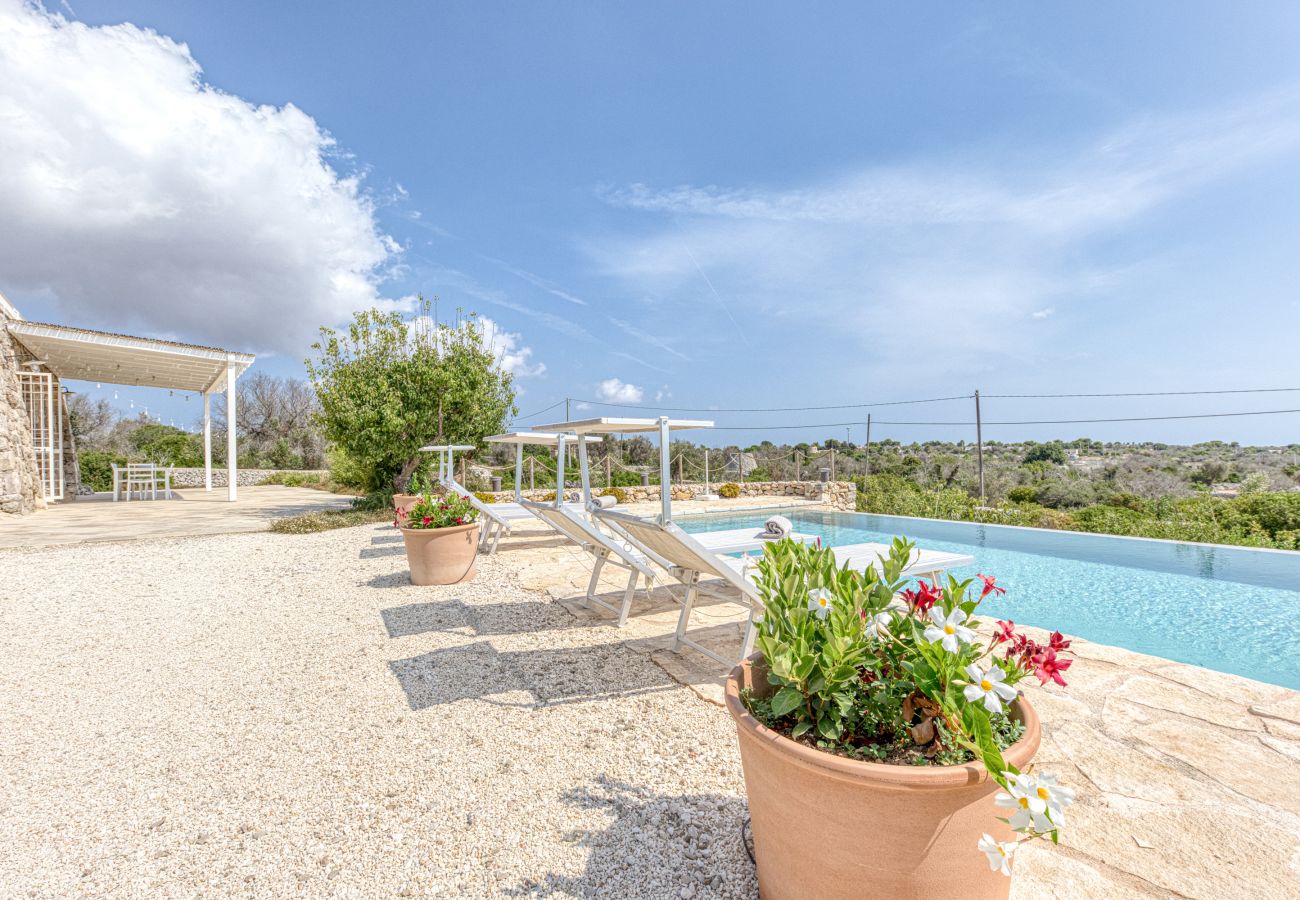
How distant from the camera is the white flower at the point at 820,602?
135cm

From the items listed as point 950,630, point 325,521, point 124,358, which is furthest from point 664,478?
point 124,358

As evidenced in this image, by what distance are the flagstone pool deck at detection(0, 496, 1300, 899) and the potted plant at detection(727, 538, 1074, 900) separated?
0.49 meters

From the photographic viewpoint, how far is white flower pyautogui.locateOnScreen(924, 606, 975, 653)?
44.9 inches

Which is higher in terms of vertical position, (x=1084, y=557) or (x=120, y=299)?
(x=120, y=299)

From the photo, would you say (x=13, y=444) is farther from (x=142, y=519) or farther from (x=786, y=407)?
(x=786, y=407)

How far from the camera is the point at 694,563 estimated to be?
302cm

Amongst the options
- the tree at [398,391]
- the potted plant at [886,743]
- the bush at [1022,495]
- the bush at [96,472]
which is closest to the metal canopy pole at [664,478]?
the potted plant at [886,743]

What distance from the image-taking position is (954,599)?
128cm

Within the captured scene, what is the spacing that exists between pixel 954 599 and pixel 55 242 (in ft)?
75.3

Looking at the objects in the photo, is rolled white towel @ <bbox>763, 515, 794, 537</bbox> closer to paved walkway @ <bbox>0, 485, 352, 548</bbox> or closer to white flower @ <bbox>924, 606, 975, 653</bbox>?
white flower @ <bbox>924, 606, 975, 653</bbox>

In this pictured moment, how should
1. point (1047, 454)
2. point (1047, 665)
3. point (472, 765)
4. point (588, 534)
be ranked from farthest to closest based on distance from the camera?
1. point (1047, 454)
2. point (588, 534)
3. point (472, 765)
4. point (1047, 665)

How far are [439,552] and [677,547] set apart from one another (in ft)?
9.61

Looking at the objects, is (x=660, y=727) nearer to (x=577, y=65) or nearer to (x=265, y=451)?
(x=577, y=65)

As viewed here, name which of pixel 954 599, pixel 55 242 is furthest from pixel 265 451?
pixel 954 599
